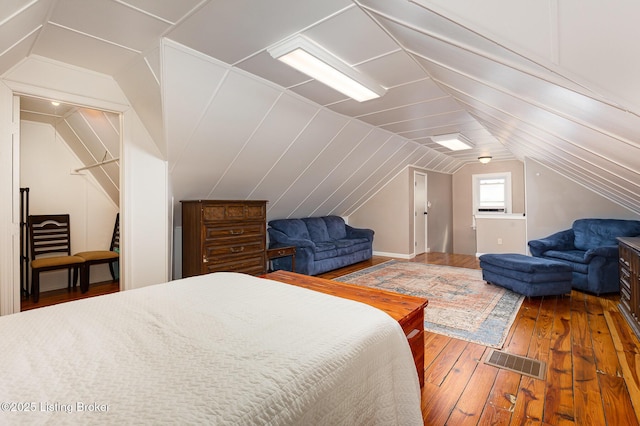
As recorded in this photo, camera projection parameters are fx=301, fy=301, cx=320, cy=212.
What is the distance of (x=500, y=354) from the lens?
2.29 m

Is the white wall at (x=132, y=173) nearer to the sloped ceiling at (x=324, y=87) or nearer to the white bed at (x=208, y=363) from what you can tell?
the sloped ceiling at (x=324, y=87)

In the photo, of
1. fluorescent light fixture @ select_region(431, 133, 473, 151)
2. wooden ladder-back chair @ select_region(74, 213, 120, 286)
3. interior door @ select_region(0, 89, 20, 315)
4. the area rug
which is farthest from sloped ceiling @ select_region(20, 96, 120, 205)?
fluorescent light fixture @ select_region(431, 133, 473, 151)

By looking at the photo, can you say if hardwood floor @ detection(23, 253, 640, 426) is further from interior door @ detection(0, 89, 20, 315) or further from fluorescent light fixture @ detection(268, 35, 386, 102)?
interior door @ detection(0, 89, 20, 315)

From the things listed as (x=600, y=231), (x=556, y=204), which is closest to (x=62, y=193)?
(x=600, y=231)

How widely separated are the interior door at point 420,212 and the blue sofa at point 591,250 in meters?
2.40

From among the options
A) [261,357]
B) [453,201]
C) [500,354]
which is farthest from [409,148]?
[261,357]

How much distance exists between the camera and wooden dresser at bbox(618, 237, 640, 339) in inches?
103

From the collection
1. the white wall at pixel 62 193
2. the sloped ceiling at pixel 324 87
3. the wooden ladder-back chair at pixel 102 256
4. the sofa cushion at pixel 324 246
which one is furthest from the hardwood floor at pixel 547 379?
the white wall at pixel 62 193

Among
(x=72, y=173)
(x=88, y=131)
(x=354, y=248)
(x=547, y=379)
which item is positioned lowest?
(x=547, y=379)

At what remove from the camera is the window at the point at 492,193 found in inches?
285

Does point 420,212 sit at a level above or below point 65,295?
above

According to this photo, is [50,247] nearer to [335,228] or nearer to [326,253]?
[326,253]

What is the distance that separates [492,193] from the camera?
7469 millimetres

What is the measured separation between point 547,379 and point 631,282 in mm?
1692
